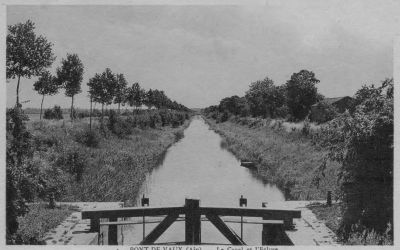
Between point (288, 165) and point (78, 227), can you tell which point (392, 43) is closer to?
point (78, 227)

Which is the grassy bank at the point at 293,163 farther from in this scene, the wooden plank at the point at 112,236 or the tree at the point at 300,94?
the tree at the point at 300,94

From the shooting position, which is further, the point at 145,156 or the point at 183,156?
the point at 183,156

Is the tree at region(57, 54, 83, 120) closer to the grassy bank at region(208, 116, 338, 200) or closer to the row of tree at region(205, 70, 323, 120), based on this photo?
the grassy bank at region(208, 116, 338, 200)

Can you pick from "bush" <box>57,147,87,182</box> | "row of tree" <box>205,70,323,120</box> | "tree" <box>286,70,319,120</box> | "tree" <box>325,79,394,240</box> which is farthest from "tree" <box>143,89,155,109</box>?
"tree" <box>325,79,394,240</box>

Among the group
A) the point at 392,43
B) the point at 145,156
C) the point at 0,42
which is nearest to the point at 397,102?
the point at 392,43

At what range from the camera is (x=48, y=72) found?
102 ft

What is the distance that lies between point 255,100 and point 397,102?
2080 inches

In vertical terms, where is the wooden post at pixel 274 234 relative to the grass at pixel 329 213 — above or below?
below

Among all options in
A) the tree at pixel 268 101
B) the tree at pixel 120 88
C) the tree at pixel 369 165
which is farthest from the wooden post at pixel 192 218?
the tree at pixel 268 101

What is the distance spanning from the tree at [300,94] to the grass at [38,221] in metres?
39.8

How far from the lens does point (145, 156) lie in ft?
78.3

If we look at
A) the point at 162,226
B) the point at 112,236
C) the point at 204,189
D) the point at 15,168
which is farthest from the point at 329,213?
the point at 204,189

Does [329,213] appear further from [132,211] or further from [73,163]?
[73,163]

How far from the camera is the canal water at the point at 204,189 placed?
11.5 metres
